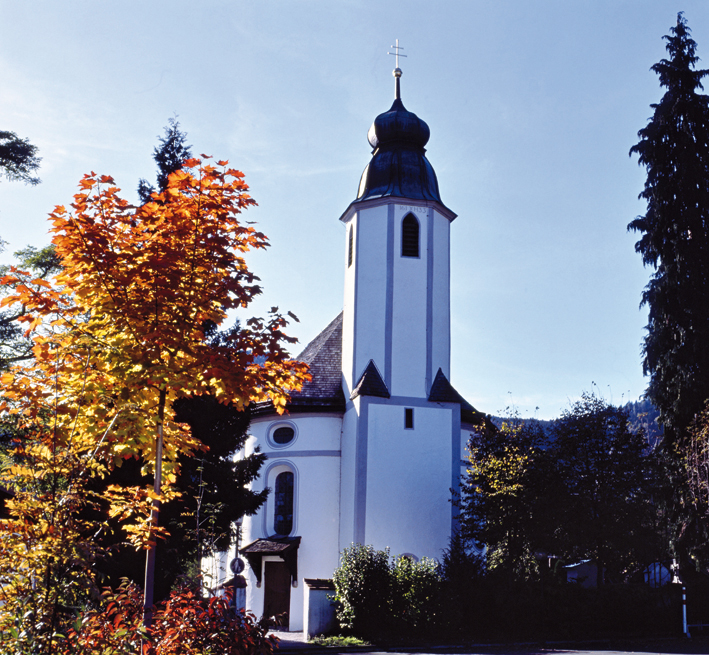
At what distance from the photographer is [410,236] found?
2519 centimetres

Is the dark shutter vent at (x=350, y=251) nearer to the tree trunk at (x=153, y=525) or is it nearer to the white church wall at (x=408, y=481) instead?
the white church wall at (x=408, y=481)

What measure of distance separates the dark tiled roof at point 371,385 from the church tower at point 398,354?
3 centimetres

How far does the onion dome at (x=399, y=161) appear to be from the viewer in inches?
1009

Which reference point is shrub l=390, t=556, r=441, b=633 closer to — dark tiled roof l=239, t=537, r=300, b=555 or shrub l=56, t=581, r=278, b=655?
dark tiled roof l=239, t=537, r=300, b=555

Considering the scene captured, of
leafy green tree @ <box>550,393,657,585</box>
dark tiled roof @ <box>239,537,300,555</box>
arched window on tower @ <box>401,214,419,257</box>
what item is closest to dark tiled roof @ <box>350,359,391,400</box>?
arched window on tower @ <box>401,214,419,257</box>

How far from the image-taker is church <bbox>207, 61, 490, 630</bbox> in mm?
22672

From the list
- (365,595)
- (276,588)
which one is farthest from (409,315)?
(365,595)

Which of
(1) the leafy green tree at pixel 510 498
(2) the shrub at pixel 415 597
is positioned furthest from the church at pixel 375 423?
(2) the shrub at pixel 415 597

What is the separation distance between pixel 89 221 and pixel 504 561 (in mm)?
15177

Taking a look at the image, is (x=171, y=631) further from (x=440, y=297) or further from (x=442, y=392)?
(x=440, y=297)

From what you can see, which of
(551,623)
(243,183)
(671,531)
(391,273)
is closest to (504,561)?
(551,623)

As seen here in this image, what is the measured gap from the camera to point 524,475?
63.4 ft

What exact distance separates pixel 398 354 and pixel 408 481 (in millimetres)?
3831

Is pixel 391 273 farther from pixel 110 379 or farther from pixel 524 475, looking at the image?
pixel 110 379
